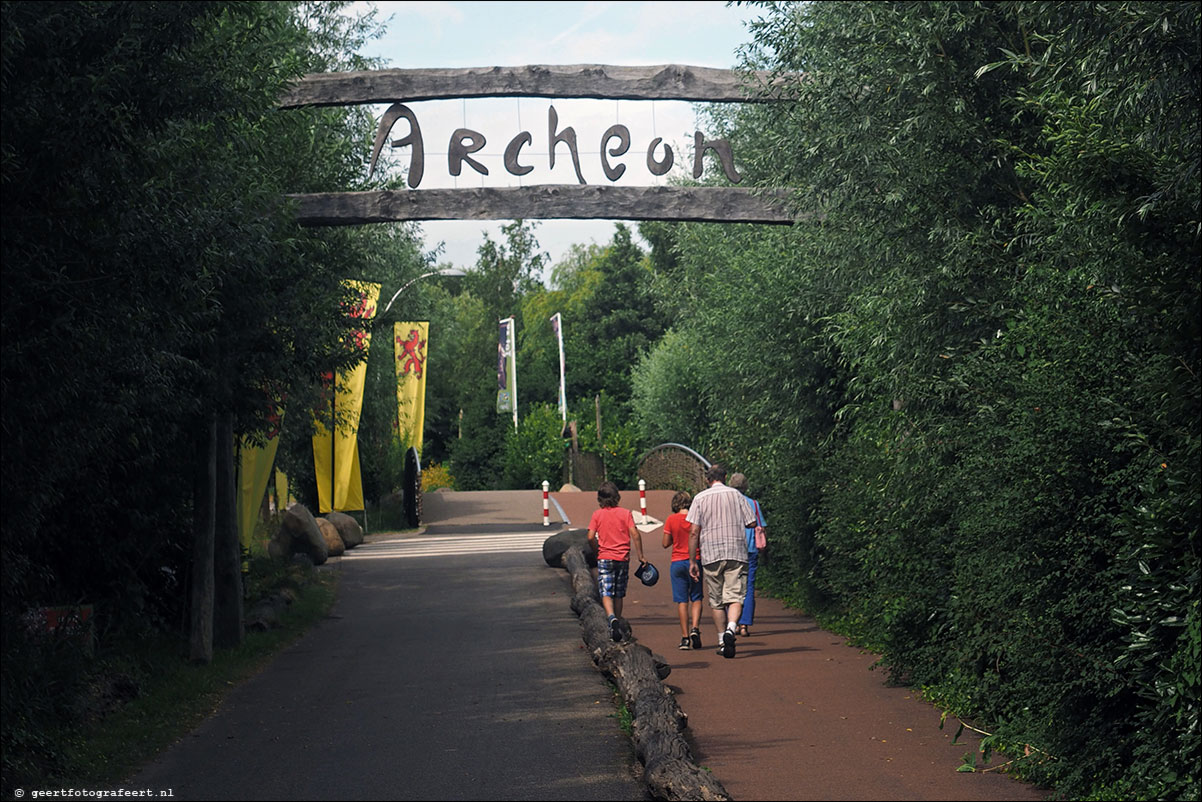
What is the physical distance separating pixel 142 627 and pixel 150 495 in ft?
4.97

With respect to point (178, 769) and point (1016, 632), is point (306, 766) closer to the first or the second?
point (178, 769)

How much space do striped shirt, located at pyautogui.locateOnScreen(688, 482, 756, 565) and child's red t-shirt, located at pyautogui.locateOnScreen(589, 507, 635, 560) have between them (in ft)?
2.50

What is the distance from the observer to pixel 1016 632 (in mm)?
7469

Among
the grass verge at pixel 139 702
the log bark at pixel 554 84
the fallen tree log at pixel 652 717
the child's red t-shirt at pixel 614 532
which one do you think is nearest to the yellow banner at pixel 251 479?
the grass verge at pixel 139 702

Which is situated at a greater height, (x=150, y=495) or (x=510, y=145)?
(x=510, y=145)

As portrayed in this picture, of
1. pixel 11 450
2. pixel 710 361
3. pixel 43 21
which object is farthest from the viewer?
pixel 710 361

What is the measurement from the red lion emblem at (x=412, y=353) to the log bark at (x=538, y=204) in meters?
16.9

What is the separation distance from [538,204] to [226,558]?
17.7ft

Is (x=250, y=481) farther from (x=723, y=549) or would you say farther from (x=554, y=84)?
(x=723, y=549)

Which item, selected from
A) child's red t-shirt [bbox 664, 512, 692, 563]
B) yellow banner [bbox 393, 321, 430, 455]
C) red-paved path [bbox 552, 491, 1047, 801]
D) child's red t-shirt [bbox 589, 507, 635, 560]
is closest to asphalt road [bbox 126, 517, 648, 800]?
red-paved path [bbox 552, 491, 1047, 801]

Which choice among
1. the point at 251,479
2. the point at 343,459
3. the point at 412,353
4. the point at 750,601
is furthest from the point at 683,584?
the point at 412,353

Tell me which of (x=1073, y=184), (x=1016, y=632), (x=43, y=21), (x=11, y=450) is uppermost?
(x=43, y=21)

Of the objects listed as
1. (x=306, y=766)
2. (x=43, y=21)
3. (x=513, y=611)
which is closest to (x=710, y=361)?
(x=513, y=611)

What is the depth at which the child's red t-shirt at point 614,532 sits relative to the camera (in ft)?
43.1
